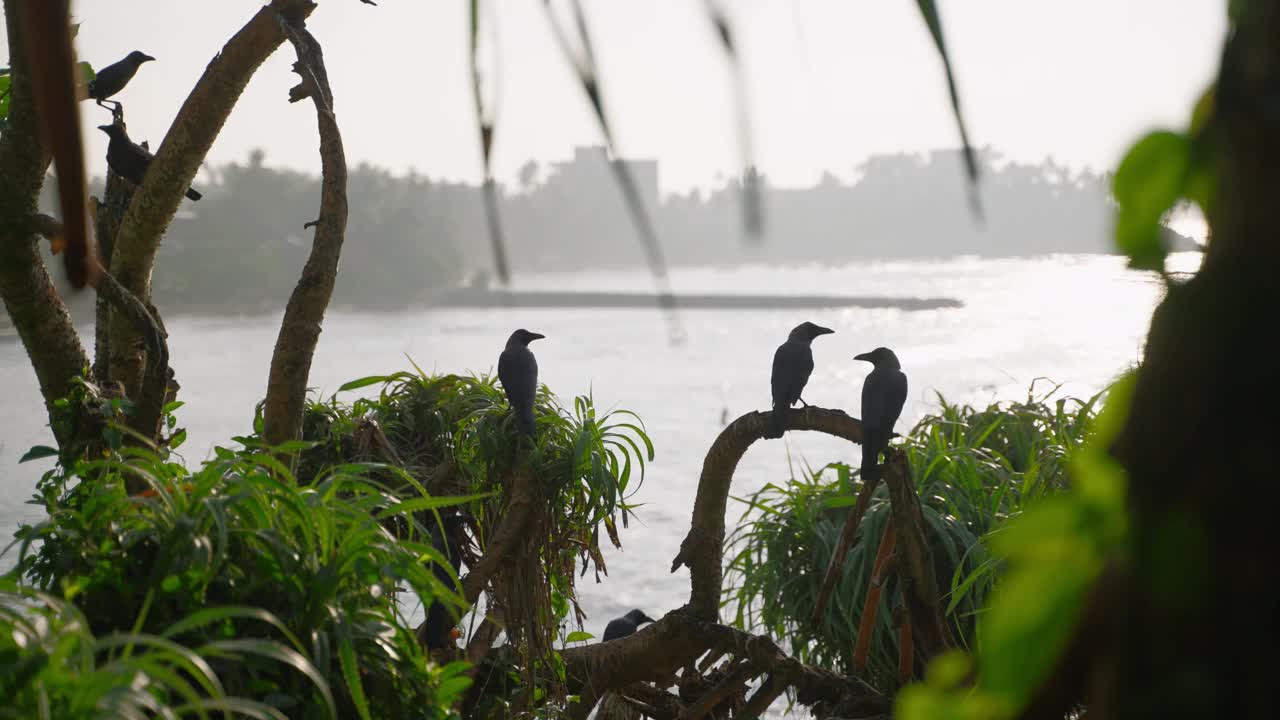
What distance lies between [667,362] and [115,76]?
14727 millimetres

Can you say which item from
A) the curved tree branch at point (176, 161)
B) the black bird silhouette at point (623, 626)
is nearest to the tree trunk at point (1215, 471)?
the curved tree branch at point (176, 161)

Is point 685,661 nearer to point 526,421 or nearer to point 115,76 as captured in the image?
point 526,421

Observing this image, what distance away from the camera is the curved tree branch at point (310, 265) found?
128 cm

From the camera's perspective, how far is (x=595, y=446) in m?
2.07

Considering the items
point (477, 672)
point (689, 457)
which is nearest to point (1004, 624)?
point (477, 672)

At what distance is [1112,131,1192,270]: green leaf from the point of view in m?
0.16

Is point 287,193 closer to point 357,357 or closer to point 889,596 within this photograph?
point 357,357

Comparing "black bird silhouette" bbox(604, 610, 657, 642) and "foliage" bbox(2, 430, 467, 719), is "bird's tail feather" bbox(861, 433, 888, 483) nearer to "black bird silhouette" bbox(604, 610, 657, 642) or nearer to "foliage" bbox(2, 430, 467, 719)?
"black bird silhouette" bbox(604, 610, 657, 642)

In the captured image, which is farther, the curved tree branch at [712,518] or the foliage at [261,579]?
the curved tree branch at [712,518]

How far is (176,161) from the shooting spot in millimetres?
1373

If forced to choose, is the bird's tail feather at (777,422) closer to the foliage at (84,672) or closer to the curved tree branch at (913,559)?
the curved tree branch at (913,559)

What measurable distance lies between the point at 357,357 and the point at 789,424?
45.0 feet

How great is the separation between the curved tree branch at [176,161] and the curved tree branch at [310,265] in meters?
0.09

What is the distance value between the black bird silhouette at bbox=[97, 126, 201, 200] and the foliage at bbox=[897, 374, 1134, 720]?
1754 millimetres
